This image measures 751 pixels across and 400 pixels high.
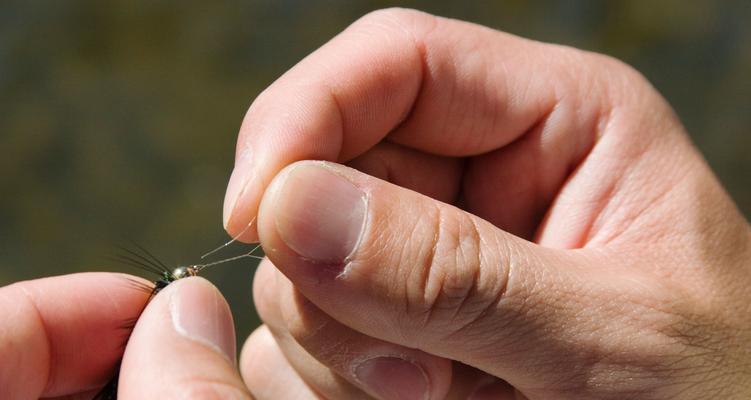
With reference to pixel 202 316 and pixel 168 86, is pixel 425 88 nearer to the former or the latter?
pixel 202 316

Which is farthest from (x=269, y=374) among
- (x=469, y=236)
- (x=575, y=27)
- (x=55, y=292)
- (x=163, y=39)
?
(x=575, y=27)

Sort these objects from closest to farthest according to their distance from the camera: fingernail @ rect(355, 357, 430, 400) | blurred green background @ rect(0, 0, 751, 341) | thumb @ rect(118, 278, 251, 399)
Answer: thumb @ rect(118, 278, 251, 399), fingernail @ rect(355, 357, 430, 400), blurred green background @ rect(0, 0, 751, 341)

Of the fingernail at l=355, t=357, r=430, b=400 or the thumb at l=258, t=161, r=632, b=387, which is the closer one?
the thumb at l=258, t=161, r=632, b=387

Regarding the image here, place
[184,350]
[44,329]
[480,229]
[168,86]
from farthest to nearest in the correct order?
[168,86] < [44,329] < [480,229] < [184,350]

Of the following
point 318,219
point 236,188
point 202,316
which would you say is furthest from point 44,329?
point 318,219

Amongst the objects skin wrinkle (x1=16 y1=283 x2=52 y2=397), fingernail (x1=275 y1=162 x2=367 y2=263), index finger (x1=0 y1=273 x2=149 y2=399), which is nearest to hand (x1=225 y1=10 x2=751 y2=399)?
fingernail (x1=275 y1=162 x2=367 y2=263)

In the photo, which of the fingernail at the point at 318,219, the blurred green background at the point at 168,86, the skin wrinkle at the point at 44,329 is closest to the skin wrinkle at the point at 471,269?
the fingernail at the point at 318,219

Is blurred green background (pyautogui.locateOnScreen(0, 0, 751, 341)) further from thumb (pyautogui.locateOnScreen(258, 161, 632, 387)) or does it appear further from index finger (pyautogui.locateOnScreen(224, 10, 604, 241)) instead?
thumb (pyautogui.locateOnScreen(258, 161, 632, 387))
